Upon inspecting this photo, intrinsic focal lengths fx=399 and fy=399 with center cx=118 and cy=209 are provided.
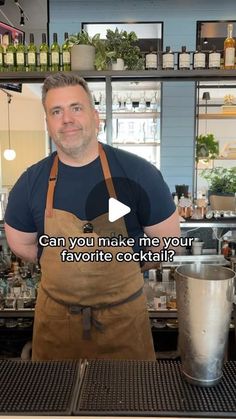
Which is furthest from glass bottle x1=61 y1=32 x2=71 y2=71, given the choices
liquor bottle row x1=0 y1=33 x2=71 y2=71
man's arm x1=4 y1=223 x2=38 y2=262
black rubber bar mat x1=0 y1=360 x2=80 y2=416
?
black rubber bar mat x1=0 y1=360 x2=80 y2=416

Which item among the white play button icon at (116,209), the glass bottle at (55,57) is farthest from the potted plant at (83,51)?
the white play button icon at (116,209)

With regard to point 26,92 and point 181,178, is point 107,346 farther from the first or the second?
point 26,92

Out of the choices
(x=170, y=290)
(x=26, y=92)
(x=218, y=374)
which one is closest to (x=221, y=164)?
(x=170, y=290)

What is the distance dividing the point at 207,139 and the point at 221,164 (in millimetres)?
554

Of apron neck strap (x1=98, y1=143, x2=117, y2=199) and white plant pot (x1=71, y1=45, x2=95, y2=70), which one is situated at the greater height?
white plant pot (x1=71, y1=45, x2=95, y2=70)

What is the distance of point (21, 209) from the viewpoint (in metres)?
1.60

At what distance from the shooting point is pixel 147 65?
8.16 ft

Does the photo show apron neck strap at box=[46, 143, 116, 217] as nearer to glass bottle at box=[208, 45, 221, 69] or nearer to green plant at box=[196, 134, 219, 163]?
glass bottle at box=[208, 45, 221, 69]

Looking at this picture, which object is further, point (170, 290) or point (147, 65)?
point (170, 290)

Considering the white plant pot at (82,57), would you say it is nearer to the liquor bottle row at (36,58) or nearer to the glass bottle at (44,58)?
the liquor bottle row at (36,58)

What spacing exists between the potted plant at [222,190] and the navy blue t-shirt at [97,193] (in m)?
1.44

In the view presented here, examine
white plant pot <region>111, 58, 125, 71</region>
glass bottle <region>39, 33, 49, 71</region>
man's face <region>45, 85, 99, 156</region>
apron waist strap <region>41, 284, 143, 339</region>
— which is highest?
glass bottle <region>39, 33, 49, 71</region>

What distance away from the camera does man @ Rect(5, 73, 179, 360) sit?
1536mm

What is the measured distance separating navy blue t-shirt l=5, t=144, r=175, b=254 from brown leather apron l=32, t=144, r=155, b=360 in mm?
26
